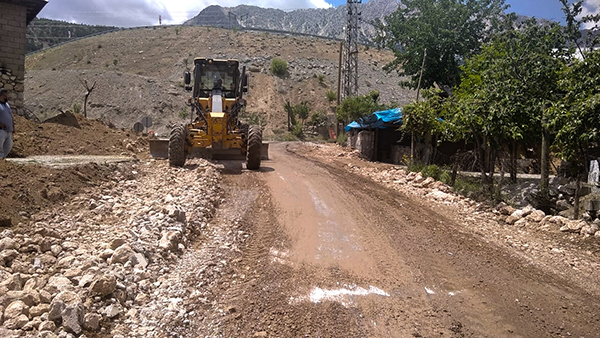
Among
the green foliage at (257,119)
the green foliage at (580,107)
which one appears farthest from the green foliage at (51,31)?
the green foliage at (580,107)

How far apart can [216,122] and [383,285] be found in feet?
32.0

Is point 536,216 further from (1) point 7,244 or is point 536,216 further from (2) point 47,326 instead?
(1) point 7,244

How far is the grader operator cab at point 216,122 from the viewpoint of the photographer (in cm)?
1395

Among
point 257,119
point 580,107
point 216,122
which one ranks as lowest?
point 216,122

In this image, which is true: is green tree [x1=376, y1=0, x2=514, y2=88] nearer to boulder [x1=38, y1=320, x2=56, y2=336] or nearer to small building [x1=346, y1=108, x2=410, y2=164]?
small building [x1=346, y1=108, x2=410, y2=164]

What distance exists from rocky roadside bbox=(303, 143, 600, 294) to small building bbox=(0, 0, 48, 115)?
14.6m

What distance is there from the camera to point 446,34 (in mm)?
23484

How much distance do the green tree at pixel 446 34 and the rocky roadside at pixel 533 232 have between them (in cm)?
1246

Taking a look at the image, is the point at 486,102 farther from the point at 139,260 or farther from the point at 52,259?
the point at 52,259

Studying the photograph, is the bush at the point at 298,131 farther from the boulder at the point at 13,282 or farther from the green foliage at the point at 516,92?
the boulder at the point at 13,282

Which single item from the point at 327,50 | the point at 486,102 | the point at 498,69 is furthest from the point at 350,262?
the point at 327,50

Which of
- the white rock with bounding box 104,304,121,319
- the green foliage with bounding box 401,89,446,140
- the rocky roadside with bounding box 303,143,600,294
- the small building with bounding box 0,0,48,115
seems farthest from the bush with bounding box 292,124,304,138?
the white rock with bounding box 104,304,121,319

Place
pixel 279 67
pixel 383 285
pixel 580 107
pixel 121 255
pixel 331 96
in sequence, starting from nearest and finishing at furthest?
1. pixel 121 255
2. pixel 383 285
3. pixel 580 107
4. pixel 331 96
5. pixel 279 67

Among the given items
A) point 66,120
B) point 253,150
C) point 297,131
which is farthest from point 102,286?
point 297,131
